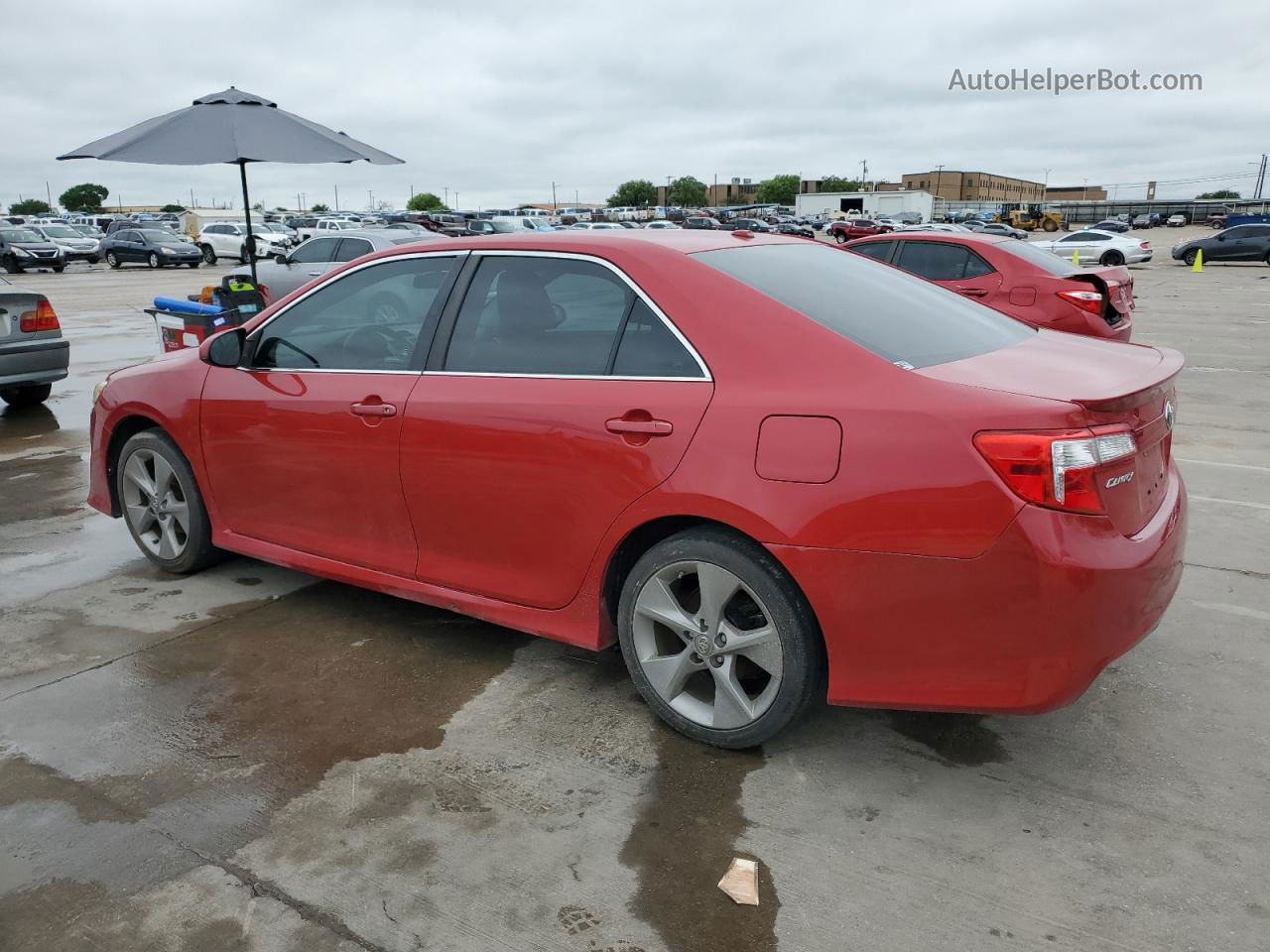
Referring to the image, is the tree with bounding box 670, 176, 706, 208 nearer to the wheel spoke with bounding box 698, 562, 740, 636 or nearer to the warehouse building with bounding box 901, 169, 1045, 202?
the warehouse building with bounding box 901, 169, 1045, 202

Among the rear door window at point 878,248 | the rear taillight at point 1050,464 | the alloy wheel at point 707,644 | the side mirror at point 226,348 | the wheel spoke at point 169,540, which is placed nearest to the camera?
the rear taillight at point 1050,464

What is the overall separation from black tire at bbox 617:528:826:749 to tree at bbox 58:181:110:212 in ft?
551

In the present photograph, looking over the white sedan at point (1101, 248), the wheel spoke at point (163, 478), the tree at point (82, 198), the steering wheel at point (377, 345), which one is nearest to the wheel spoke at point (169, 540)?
the wheel spoke at point (163, 478)

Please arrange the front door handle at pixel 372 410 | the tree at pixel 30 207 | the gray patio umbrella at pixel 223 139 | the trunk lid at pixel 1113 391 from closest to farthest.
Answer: the trunk lid at pixel 1113 391, the front door handle at pixel 372 410, the gray patio umbrella at pixel 223 139, the tree at pixel 30 207

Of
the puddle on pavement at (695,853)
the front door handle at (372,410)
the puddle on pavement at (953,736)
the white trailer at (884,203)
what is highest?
the white trailer at (884,203)

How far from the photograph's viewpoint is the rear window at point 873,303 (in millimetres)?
2994

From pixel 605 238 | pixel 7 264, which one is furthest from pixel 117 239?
pixel 605 238

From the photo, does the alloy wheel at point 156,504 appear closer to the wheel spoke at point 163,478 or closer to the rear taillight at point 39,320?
the wheel spoke at point 163,478

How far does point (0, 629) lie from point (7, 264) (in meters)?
35.8

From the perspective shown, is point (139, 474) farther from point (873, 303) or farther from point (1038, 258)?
point (1038, 258)

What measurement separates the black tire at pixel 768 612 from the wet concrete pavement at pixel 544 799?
156 millimetres

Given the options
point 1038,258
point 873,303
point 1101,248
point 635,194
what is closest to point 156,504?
point 873,303

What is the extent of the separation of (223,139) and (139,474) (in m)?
4.41

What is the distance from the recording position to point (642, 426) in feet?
9.90
